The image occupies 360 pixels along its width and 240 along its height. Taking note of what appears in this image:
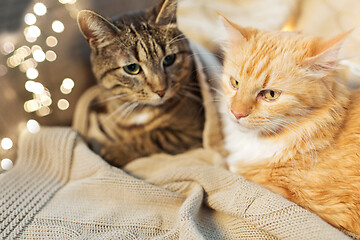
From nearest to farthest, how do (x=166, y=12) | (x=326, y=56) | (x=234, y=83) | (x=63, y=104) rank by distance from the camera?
(x=326, y=56) < (x=234, y=83) < (x=166, y=12) < (x=63, y=104)

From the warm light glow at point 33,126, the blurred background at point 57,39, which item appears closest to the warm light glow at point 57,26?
the blurred background at point 57,39

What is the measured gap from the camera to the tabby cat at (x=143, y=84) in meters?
1.21

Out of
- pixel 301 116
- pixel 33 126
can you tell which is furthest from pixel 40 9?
pixel 301 116

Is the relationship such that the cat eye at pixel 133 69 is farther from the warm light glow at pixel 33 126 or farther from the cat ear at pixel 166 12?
the warm light glow at pixel 33 126

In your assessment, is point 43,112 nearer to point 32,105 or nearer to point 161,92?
point 32,105

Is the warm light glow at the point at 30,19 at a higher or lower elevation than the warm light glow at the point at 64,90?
higher

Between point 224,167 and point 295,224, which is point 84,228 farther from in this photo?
point 295,224

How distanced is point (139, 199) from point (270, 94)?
0.67 metres

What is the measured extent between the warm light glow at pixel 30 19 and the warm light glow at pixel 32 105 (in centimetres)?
42

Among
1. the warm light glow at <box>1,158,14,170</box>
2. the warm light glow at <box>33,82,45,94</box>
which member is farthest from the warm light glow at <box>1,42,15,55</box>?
the warm light glow at <box>1,158,14,170</box>

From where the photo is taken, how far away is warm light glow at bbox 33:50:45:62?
1501 mm

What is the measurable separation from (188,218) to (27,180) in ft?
2.47

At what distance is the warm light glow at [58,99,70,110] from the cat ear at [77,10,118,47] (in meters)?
0.53

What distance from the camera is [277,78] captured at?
0.97 meters
